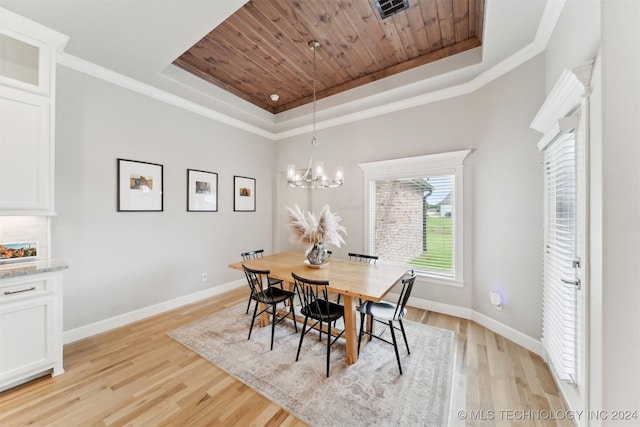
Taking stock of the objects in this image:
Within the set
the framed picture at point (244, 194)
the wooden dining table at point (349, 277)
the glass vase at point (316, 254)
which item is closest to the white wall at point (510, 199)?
the wooden dining table at point (349, 277)

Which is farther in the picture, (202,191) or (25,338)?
(202,191)

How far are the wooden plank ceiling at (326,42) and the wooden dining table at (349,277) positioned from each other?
257cm

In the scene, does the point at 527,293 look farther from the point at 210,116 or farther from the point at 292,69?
the point at 210,116

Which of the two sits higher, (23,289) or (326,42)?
(326,42)

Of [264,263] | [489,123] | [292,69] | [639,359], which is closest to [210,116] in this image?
[292,69]

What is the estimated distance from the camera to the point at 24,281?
6.30 ft

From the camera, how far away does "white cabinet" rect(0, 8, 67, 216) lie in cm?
196

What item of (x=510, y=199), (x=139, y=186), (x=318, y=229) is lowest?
(x=318, y=229)

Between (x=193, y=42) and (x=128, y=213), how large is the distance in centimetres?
216

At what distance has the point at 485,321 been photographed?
2898 millimetres

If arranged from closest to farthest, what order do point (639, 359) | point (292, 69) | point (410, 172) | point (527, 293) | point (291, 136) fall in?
point (639, 359) → point (527, 293) → point (292, 69) → point (410, 172) → point (291, 136)

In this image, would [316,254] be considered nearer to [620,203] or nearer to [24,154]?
[620,203]

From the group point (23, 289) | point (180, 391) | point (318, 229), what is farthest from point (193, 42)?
point (180, 391)

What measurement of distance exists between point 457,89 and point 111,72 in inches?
168
